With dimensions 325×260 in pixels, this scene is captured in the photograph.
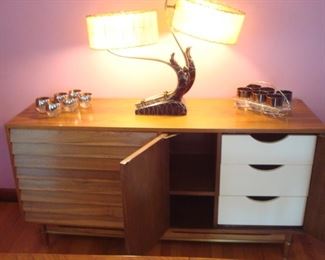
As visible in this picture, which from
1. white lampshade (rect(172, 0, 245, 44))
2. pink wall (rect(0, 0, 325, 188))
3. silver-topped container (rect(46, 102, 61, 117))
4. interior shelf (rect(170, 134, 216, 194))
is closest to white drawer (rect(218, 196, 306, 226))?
interior shelf (rect(170, 134, 216, 194))

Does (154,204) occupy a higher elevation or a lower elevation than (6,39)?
lower

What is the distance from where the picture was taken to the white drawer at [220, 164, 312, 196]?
51.9 inches

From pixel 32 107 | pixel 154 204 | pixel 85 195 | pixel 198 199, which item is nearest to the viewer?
pixel 154 204

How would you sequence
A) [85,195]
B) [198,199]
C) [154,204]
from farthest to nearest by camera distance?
[198,199], [85,195], [154,204]

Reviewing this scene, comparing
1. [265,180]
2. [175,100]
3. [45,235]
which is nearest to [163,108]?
[175,100]

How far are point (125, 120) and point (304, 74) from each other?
34.6 inches

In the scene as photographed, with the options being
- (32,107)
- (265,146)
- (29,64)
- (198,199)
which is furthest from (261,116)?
(29,64)

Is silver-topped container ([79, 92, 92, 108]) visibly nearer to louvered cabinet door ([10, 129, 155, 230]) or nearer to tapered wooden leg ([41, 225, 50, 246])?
louvered cabinet door ([10, 129, 155, 230])

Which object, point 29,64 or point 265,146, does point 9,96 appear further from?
point 265,146

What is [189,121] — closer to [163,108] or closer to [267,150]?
[163,108]

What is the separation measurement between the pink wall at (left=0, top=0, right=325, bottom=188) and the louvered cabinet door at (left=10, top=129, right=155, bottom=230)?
0.44m

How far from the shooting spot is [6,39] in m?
1.63

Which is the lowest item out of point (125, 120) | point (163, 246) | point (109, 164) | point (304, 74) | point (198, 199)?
point (163, 246)

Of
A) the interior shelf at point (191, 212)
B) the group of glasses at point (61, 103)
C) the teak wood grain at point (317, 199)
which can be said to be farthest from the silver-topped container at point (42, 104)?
the teak wood grain at point (317, 199)
